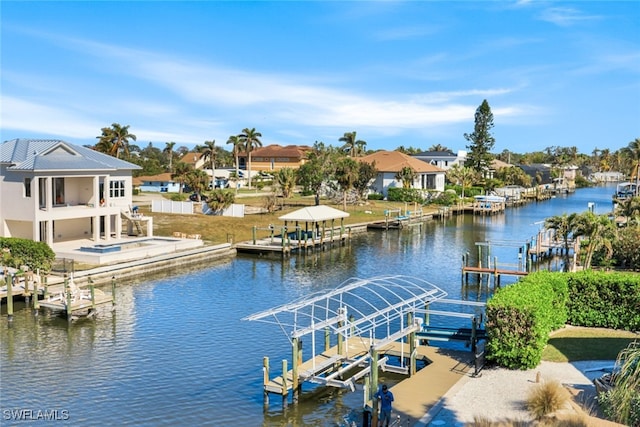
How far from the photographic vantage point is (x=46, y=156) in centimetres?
4181

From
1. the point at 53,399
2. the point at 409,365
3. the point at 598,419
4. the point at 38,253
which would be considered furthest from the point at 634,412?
the point at 38,253

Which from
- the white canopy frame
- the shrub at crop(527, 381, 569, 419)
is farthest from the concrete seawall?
the shrub at crop(527, 381, 569, 419)

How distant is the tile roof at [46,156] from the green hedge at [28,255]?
23.4ft

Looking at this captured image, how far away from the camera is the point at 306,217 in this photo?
4878 centimetres

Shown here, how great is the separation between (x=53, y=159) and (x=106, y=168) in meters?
3.54

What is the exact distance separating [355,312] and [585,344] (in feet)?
33.6

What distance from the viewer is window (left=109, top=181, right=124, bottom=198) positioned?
47406 millimetres

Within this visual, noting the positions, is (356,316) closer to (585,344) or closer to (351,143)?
(585,344)

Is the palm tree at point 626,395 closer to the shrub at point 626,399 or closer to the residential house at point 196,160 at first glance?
the shrub at point 626,399

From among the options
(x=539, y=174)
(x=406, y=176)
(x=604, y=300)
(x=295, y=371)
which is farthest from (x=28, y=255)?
(x=539, y=174)

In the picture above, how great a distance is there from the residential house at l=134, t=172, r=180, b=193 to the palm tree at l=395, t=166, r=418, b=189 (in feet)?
120

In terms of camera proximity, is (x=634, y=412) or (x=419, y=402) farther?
(x=419, y=402)

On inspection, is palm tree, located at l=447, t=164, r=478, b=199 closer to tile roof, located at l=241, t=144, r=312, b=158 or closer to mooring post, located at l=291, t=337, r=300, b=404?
tile roof, located at l=241, t=144, r=312, b=158

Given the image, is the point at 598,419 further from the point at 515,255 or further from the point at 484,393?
the point at 515,255
